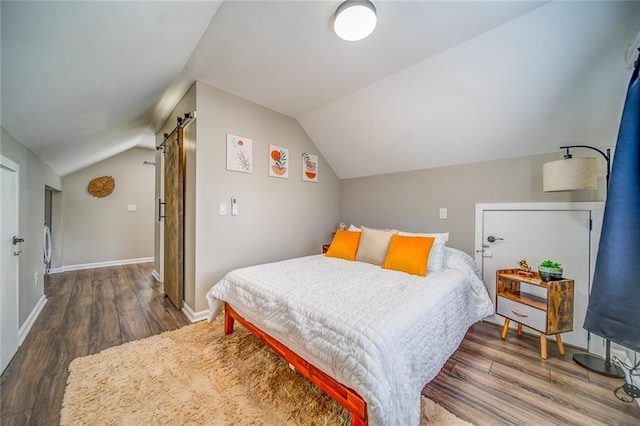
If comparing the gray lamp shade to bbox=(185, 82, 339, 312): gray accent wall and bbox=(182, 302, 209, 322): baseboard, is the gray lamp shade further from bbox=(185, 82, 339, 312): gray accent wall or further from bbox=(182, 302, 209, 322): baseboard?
bbox=(182, 302, 209, 322): baseboard

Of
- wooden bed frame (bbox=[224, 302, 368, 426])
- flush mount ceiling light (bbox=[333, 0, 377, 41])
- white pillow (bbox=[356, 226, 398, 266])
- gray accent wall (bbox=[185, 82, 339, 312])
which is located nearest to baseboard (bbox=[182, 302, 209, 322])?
gray accent wall (bbox=[185, 82, 339, 312])

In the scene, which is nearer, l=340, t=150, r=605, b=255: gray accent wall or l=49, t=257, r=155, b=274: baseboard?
l=340, t=150, r=605, b=255: gray accent wall

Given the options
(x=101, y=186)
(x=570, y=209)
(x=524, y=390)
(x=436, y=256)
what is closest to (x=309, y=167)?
(x=436, y=256)

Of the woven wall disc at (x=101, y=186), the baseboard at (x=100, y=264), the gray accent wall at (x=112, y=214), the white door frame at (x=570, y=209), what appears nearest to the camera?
the white door frame at (x=570, y=209)

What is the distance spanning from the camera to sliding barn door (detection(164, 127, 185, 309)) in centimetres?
275

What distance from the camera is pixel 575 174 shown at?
6.04 ft

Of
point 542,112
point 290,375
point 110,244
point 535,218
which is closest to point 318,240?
point 290,375

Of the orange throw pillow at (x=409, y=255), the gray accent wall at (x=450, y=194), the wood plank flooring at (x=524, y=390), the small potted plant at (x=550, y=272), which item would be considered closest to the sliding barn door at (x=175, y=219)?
the orange throw pillow at (x=409, y=255)

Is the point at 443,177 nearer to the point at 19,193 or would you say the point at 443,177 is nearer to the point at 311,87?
the point at 311,87

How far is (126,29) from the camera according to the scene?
4.58ft

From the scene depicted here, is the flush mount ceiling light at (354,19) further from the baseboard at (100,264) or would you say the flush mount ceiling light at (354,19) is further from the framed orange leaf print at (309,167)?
the baseboard at (100,264)

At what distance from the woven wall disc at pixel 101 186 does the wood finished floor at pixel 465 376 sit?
288 cm

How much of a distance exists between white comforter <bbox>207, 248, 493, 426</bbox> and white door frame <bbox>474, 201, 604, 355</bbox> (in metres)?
0.49

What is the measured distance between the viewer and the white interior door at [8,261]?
1.73 m
